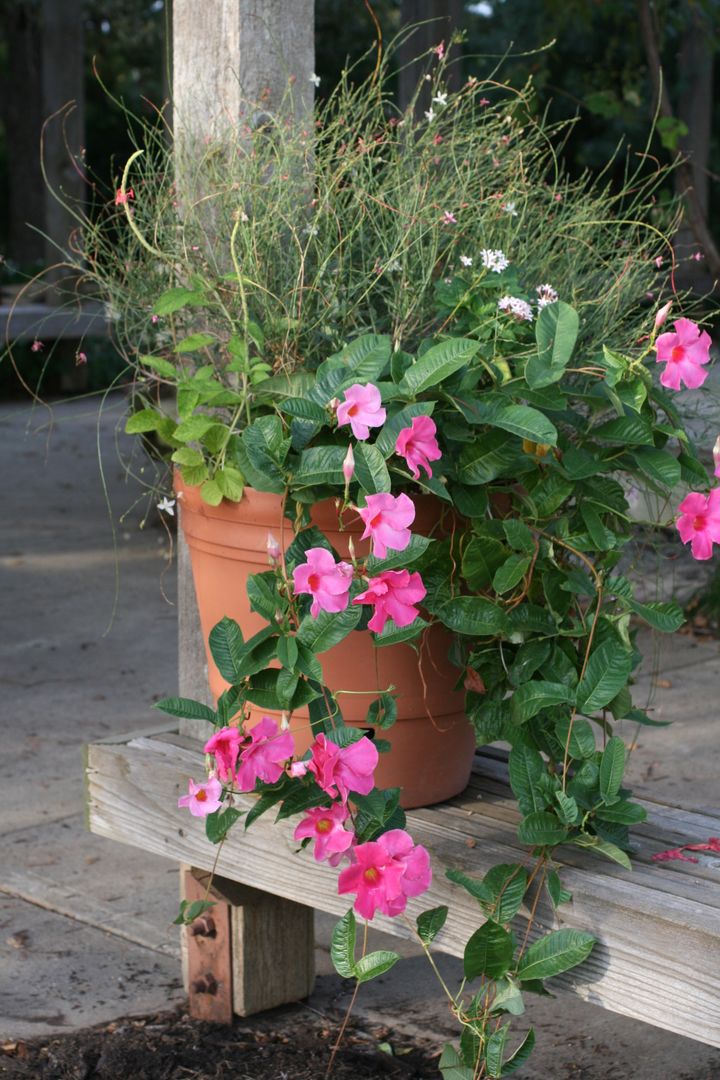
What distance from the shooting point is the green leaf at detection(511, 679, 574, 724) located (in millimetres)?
1590

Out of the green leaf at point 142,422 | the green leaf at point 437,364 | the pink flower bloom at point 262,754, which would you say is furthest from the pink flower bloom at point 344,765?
the green leaf at point 142,422

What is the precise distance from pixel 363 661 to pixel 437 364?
1.36ft

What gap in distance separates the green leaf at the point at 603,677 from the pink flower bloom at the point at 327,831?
0.30 metres

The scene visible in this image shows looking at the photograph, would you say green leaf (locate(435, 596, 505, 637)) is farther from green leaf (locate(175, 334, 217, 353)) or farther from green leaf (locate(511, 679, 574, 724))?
green leaf (locate(175, 334, 217, 353))

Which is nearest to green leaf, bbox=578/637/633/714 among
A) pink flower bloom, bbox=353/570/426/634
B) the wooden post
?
pink flower bloom, bbox=353/570/426/634

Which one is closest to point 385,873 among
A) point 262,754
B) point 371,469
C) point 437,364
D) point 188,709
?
point 262,754

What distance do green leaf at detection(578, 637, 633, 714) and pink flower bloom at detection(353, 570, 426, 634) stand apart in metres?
0.23

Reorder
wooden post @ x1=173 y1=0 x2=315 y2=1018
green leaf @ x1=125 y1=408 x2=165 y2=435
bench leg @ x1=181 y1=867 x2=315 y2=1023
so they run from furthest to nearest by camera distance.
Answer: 1. bench leg @ x1=181 y1=867 x2=315 y2=1023
2. wooden post @ x1=173 y1=0 x2=315 y2=1018
3. green leaf @ x1=125 y1=408 x2=165 y2=435

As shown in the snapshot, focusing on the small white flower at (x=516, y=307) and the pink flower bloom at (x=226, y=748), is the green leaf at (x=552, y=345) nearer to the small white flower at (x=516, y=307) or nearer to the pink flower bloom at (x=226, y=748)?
the small white flower at (x=516, y=307)

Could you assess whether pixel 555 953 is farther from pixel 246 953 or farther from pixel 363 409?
pixel 246 953

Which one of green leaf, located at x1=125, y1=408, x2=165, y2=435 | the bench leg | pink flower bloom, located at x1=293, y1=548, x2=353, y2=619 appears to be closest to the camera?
pink flower bloom, located at x1=293, y1=548, x2=353, y2=619

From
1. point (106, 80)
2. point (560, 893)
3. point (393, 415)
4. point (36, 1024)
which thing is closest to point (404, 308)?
point (393, 415)

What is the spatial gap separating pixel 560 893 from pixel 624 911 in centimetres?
7

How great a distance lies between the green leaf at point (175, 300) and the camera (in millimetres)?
1771
